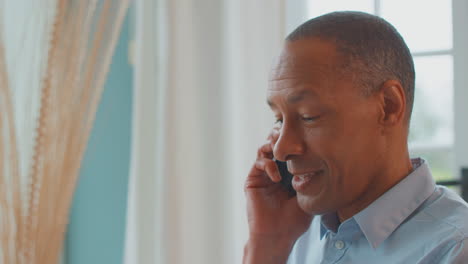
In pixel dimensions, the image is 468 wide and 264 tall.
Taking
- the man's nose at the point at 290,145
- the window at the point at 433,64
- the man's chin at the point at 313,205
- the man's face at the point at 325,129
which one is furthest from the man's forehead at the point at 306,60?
the window at the point at 433,64

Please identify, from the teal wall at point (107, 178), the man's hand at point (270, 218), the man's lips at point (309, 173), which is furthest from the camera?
the teal wall at point (107, 178)

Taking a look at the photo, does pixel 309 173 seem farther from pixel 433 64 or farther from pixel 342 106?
pixel 433 64

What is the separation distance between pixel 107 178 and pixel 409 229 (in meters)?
1.31

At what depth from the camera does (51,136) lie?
69.7 inches

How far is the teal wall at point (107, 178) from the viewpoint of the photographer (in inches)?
82.2

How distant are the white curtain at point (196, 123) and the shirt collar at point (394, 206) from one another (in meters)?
0.73

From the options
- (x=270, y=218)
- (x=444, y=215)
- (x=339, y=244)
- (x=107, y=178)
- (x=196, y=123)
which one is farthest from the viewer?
(x=107, y=178)

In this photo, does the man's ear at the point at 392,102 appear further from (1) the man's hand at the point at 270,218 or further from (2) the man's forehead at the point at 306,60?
(1) the man's hand at the point at 270,218

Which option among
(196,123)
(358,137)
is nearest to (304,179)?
(358,137)

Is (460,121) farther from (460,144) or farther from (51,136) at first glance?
(51,136)

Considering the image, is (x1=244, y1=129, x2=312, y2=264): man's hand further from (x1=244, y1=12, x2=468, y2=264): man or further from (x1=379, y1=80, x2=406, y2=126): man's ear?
(x1=379, y1=80, x2=406, y2=126): man's ear

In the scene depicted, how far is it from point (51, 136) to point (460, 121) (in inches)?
49.0

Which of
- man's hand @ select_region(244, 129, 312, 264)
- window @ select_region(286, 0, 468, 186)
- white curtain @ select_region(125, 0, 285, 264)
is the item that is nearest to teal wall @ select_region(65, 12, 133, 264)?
white curtain @ select_region(125, 0, 285, 264)

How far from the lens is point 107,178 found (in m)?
2.11
